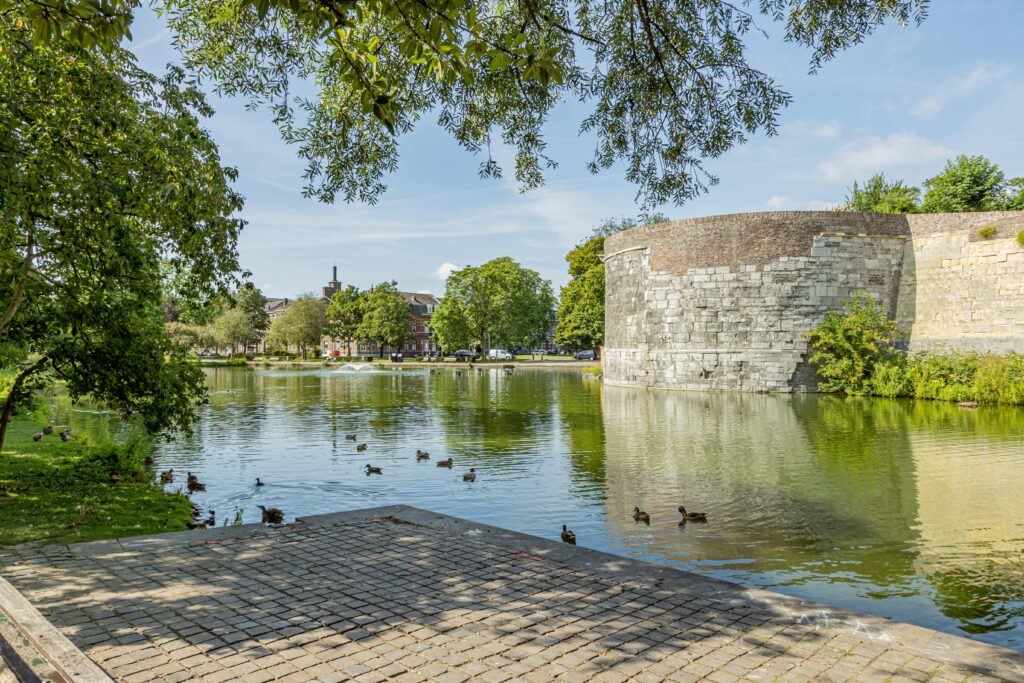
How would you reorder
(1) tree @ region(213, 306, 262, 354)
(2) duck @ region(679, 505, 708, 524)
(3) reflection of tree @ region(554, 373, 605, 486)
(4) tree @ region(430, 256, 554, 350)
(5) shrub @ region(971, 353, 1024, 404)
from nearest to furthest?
(2) duck @ region(679, 505, 708, 524) → (3) reflection of tree @ region(554, 373, 605, 486) → (5) shrub @ region(971, 353, 1024, 404) → (4) tree @ region(430, 256, 554, 350) → (1) tree @ region(213, 306, 262, 354)

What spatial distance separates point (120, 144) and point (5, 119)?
1044 millimetres

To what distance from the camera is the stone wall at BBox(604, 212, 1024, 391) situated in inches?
1102

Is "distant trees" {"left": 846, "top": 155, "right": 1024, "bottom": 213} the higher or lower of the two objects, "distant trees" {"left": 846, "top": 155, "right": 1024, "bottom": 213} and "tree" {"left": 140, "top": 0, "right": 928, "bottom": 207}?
the higher

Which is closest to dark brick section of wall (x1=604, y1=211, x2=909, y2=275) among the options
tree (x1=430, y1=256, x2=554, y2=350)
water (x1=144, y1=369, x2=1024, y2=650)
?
water (x1=144, y1=369, x2=1024, y2=650)

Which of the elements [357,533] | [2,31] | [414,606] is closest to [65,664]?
[414,606]

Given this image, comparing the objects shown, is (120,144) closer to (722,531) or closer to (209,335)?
(722,531)

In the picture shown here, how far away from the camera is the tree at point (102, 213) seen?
743cm

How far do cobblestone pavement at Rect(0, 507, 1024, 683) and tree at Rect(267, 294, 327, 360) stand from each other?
8255 cm

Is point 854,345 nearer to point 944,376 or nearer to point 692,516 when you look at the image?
point 944,376

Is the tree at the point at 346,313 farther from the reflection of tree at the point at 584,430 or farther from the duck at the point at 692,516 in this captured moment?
the duck at the point at 692,516

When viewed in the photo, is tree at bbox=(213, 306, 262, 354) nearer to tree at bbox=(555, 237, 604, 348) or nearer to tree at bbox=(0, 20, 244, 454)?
tree at bbox=(555, 237, 604, 348)

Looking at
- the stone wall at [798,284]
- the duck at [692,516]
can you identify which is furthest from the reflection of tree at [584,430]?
the stone wall at [798,284]

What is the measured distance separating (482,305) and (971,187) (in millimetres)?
44143

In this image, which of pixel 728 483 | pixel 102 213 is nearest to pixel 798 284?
pixel 728 483
